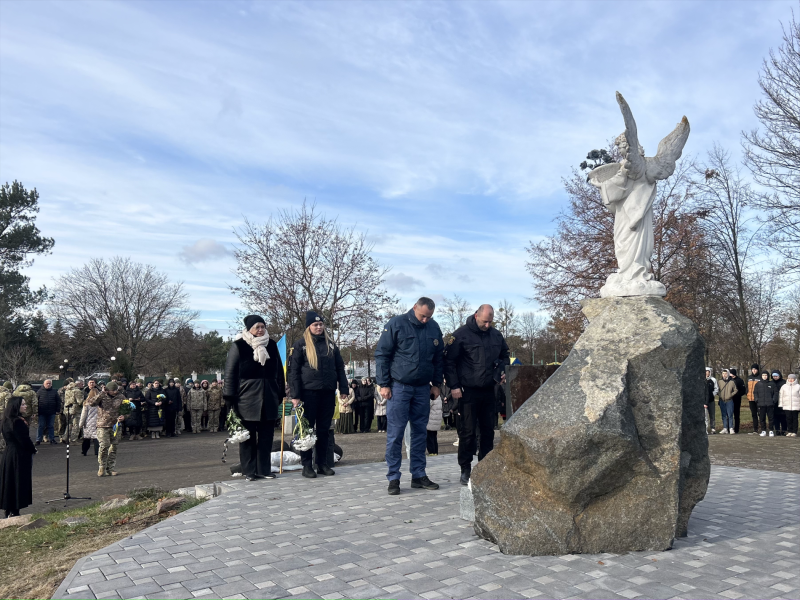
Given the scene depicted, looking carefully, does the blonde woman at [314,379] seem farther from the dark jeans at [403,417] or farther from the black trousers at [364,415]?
the black trousers at [364,415]

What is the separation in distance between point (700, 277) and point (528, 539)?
18.4 meters

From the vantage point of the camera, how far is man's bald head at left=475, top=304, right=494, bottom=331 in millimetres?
7146

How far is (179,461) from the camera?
13.2 metres

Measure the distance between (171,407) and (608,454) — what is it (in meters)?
17.6

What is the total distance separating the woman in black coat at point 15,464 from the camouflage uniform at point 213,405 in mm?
12835

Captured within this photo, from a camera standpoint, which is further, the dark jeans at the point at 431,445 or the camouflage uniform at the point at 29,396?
the camouflage uniform at the point at 29,396

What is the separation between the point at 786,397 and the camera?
1580 cm

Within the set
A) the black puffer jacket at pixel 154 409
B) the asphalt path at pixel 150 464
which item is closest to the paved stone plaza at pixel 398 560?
Result: the asphalt path at pixel 150 464

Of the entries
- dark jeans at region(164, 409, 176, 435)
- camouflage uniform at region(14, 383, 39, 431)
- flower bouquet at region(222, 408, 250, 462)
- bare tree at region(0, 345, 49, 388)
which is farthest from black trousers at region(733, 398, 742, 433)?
bare tree at region(0, 345, 49, 388)

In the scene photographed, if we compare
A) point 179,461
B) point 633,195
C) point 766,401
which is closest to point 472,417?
point 633,195

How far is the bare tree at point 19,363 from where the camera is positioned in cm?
2923

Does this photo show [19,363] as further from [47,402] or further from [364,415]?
[364,415]

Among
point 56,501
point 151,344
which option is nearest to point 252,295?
point 56,501

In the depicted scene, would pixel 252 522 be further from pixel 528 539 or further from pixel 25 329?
pixel 25 329
